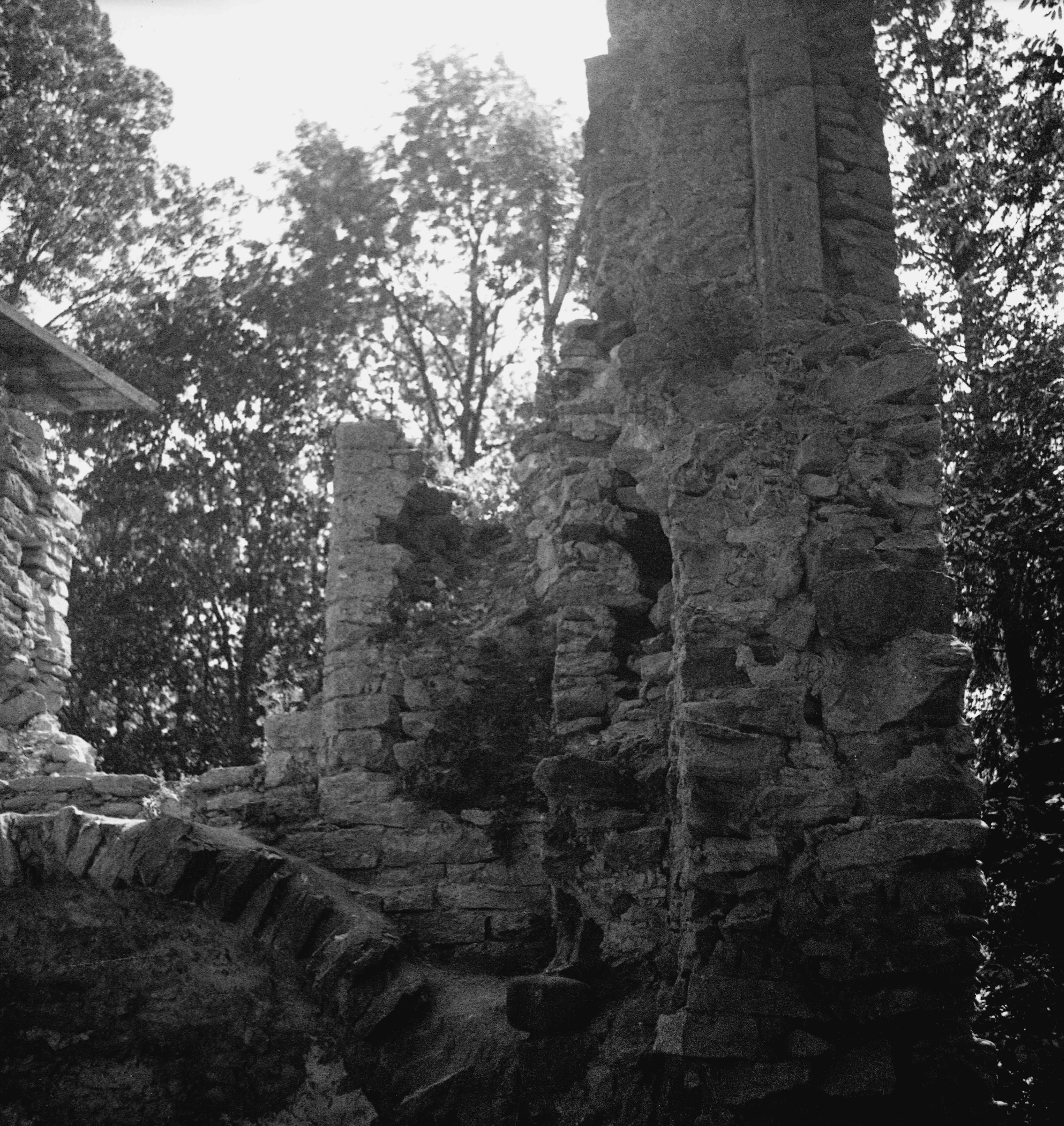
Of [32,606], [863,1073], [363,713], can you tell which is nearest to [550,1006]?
[863,1073]

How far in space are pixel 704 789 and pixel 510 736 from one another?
86.4 inches

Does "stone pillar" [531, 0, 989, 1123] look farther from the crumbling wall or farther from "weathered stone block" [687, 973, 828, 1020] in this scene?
the crumbling wall

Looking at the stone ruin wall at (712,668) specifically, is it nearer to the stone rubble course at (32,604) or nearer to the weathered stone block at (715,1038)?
the weathered stone block at (715,1038)

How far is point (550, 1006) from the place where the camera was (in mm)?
5723

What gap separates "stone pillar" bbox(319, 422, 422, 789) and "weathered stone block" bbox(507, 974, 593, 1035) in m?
2.08

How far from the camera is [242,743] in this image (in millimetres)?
13570

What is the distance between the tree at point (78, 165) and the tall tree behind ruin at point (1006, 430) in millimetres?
9195

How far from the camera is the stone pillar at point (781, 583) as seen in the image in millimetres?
5070

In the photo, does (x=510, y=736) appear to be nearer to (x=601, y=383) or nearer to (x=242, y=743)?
(x=601, y=383)

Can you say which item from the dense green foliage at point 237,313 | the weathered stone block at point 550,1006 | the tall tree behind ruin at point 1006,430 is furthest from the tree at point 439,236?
the weathered stone block at point 550,1006

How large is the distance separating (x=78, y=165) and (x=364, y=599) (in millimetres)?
10982

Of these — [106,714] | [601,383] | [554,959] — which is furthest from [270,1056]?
[106,714]

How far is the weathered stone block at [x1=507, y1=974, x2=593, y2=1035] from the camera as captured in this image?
571 cm

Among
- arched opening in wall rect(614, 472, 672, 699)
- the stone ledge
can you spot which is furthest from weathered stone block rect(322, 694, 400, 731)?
arched opening in wall rect(614, 472, 672, 699)
